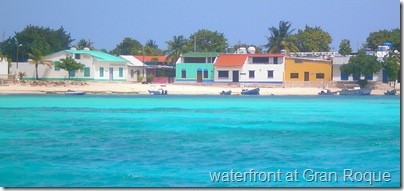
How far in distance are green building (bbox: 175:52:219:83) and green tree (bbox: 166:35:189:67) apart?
13.7 feet

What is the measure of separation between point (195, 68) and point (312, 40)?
1457 cm

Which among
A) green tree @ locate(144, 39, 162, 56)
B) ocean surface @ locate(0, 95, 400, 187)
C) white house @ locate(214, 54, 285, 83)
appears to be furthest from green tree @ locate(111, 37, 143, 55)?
ocean surface @ locate(0, 95, 400, 187)

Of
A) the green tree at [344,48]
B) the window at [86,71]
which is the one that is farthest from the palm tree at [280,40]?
the window at [86,71]

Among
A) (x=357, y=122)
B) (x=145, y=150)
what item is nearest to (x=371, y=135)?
(x=357, y=122)

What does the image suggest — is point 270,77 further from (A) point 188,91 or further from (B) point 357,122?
(B) point 357,122

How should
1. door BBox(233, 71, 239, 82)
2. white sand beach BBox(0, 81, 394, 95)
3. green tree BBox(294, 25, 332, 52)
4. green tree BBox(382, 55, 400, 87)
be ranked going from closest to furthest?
green tree BBox(382, 55, 400, 87) → white sand beach BBox(0, 81, 394, 95) → door BBox(233, 71, 239, 82) → green tree BBox(294, 25, 332, 52)

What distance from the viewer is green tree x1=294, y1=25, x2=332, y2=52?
62.1m

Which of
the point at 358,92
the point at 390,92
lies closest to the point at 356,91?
the point at 358,92

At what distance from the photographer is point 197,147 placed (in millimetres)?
18422

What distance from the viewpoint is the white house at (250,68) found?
50.2 metres

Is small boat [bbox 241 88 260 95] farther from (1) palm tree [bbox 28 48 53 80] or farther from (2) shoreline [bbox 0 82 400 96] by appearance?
(1) palm tree [bbox 28 48 53 80]

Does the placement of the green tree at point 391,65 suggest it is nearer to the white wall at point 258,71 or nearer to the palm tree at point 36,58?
the white wall at point 258,71

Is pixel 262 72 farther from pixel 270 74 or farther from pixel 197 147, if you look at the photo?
pixel 197 147

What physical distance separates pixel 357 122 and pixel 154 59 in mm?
31741
